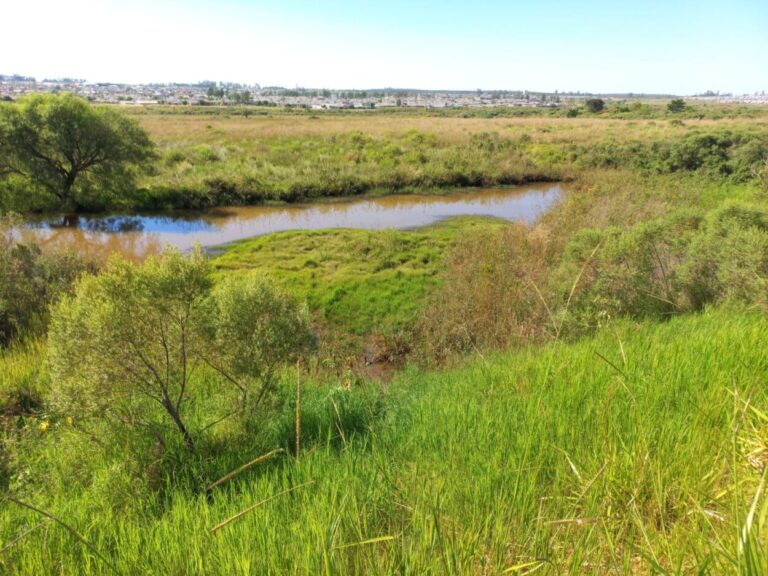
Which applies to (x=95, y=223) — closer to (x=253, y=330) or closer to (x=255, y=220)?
(x=255, y=220)

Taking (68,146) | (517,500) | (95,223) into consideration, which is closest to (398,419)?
(517,500)

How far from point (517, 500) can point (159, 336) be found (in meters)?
4.11

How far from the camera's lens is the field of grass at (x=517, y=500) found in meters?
1.58

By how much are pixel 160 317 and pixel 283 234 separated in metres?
13.4

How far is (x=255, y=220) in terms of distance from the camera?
21.1m

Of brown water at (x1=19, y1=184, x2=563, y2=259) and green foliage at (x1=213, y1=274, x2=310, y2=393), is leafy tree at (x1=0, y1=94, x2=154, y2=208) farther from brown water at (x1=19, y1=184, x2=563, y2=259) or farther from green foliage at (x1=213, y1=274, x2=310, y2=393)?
green foliage at (x1=213, y1=274, x2=310, y2=393)

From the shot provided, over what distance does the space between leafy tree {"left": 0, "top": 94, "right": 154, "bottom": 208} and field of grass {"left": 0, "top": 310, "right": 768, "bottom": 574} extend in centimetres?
2028

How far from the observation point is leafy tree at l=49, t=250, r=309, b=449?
14.3 ft

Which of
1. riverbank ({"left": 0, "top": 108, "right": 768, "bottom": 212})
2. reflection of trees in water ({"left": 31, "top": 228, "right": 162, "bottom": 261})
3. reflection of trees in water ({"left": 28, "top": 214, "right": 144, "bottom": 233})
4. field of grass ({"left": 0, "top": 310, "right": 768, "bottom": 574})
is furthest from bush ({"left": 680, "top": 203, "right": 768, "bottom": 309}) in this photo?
reflection of trees in water ({"left": 28, "top": 214, "right": 144, "bottom": 233})

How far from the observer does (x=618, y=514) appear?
1.84 m

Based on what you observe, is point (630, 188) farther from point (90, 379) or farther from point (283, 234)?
point (90, 379)

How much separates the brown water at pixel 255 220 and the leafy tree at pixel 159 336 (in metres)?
11.8

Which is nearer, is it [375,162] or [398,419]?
[398,419]

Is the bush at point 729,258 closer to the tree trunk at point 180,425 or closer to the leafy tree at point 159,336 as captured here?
the leafy tree at point 159,336
